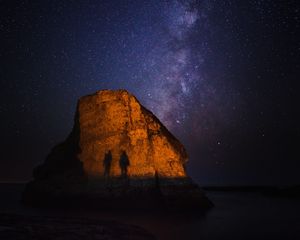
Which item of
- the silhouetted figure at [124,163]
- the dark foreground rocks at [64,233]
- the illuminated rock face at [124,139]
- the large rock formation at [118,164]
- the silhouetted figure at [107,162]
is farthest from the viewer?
the silhouetted figure at [107,162]

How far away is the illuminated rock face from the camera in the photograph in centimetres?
4003

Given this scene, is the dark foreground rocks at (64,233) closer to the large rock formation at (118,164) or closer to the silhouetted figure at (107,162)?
the large rock formation at (118,164)

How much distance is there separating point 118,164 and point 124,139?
3.40m

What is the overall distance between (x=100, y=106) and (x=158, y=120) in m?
8.58

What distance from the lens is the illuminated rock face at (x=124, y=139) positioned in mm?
40031

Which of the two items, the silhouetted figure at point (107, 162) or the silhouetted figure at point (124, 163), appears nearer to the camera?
the silhouetted figure at point (124, 163)

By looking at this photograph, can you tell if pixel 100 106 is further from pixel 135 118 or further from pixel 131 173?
pixel 131 173

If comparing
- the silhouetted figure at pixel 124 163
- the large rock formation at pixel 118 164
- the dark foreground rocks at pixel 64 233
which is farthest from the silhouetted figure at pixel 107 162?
the dark foreground rocks at pixel 64 233

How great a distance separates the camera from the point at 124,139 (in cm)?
4147

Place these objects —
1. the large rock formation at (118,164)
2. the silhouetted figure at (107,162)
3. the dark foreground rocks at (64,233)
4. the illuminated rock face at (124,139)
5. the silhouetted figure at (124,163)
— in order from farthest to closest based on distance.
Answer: the silhouetted figure at (107,162), the illuminated rock face at (124,139), the silhouetted figure at (124,163), the large rock formation at (118,164), the dark foreground rocks at (64,233)

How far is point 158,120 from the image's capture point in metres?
45.9

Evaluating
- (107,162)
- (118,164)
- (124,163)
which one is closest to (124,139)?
(124,163)

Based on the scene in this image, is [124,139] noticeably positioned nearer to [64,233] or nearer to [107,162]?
[107,162]

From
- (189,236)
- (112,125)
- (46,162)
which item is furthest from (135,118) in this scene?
(189,236)
